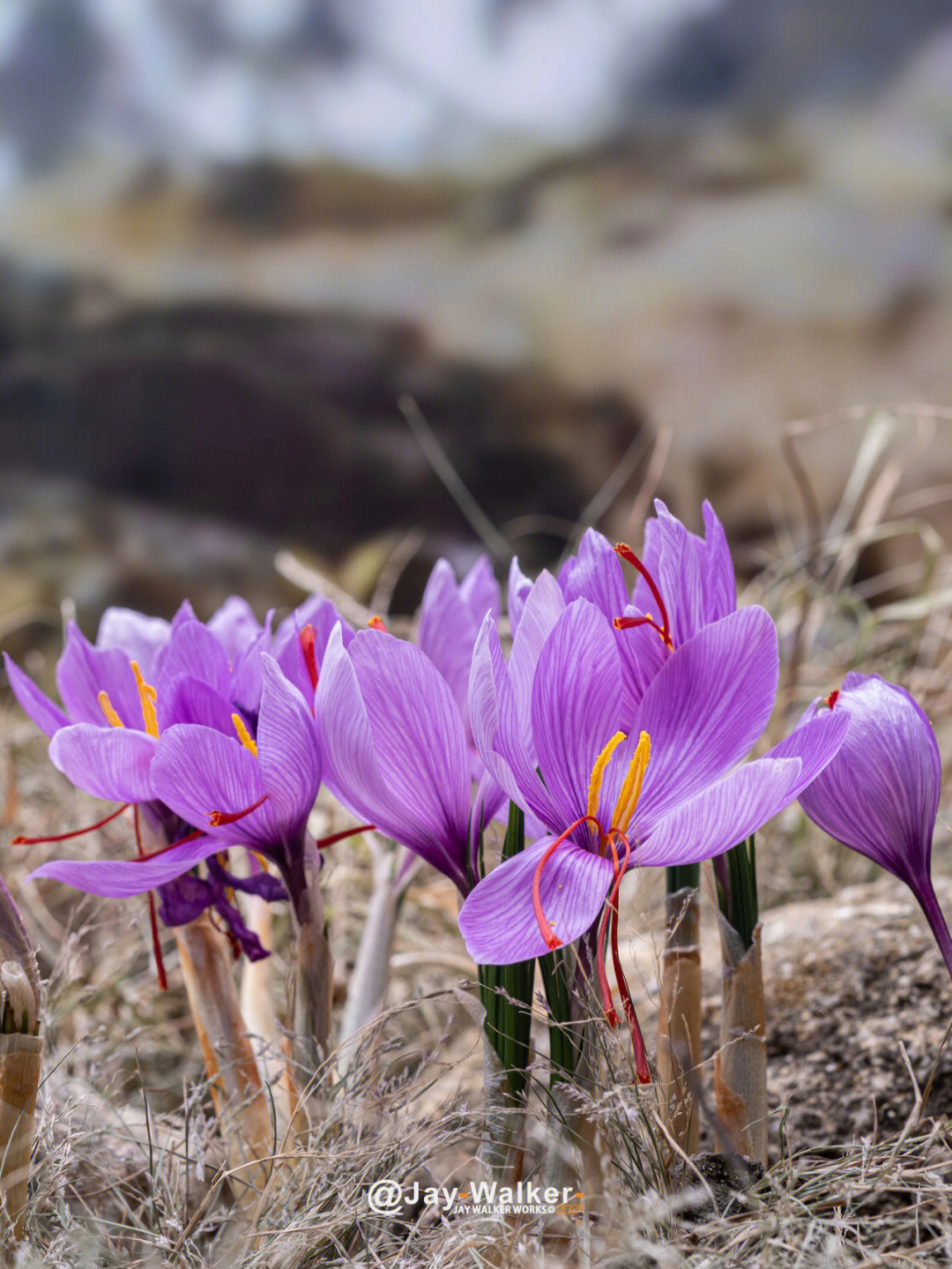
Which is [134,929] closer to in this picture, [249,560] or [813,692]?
[813,692]

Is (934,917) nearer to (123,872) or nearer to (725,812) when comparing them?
(725,812)

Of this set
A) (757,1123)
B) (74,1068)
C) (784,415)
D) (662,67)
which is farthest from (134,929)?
(662,67)

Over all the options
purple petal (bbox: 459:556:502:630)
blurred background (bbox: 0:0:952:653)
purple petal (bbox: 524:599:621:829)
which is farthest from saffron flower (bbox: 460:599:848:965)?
blurred background (bbox: 0:0:952:653)

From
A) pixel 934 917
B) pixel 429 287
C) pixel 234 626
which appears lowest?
pixel 934 917

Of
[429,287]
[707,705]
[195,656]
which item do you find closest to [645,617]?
[707,705]

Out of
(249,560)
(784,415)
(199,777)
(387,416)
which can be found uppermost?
(387,416)

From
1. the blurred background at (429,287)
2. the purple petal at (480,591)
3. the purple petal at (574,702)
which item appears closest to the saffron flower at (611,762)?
the purple petal at (574,702)

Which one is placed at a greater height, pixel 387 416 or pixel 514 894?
pixel 387 416
